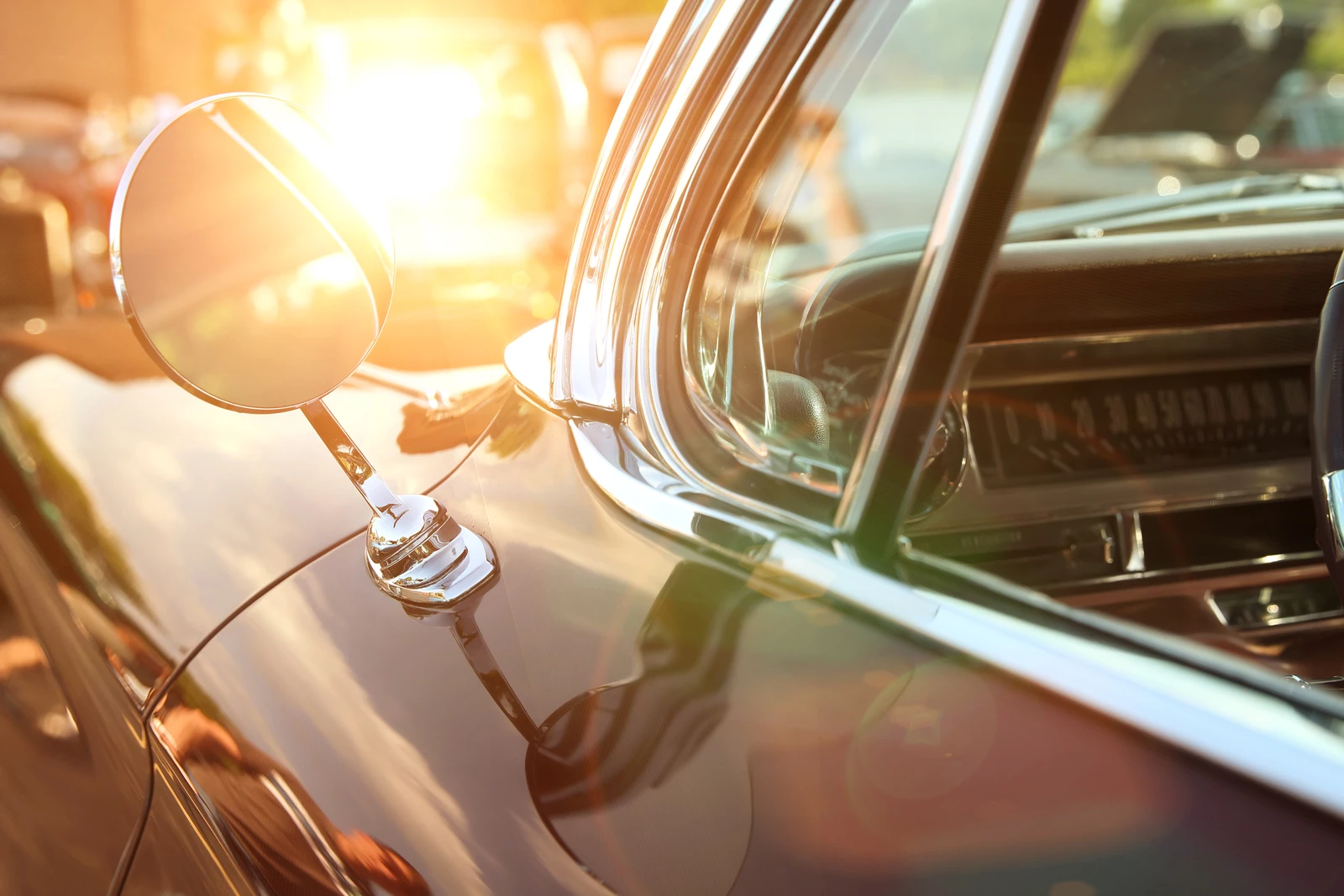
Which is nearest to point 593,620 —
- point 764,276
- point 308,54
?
point 764,276

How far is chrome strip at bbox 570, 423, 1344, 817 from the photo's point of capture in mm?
769

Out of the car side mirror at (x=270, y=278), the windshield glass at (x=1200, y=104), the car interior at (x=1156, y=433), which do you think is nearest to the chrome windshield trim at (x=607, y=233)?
the car side mirror at (x=270, y=278)

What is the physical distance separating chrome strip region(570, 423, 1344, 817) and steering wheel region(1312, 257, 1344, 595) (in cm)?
51

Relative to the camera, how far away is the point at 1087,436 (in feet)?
5.91

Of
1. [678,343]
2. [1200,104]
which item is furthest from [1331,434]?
[1200,104]

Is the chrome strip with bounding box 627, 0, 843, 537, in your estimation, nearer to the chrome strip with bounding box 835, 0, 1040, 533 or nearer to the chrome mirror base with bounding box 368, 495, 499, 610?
the chrome strip with bounding box 835, 0, 1040, 533

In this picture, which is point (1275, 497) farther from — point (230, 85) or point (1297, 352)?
point (230, 85)

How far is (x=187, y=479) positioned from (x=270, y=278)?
1.26ft

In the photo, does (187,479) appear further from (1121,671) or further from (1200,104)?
(1200,104)

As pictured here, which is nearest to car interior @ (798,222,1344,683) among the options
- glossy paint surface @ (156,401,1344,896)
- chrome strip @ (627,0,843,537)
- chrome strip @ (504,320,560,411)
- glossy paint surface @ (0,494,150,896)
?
chrome strip @ (627,0,843,537)

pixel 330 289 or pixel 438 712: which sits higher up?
pixel 330 289

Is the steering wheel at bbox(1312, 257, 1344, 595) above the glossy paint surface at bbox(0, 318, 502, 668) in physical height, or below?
above

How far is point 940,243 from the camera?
1000 mm

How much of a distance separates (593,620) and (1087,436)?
1.07 meters
